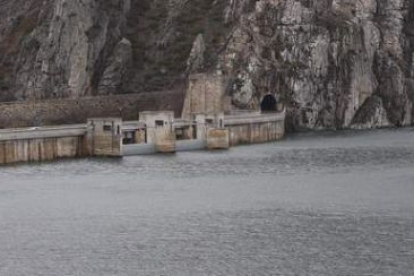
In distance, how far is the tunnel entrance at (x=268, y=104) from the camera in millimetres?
181375

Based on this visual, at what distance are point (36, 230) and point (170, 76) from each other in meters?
129

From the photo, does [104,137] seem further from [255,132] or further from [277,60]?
[277,60]

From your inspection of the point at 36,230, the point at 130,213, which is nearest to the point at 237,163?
the point at 130,213

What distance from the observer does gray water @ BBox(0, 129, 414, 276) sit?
60.9 m

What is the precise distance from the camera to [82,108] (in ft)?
545

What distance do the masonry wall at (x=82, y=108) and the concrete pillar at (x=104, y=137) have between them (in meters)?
23.3

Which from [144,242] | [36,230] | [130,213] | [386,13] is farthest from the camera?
[386,13]

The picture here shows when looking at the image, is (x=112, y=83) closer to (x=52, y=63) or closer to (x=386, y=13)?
(x=52, y=63)

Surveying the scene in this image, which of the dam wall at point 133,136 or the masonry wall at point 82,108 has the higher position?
the masonry wall at point 82,108

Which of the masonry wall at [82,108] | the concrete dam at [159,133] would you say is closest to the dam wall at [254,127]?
the concrete dam at [159,133]

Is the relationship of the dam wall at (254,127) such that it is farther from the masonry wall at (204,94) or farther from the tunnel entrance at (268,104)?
the tunnel entrance at (268,104)

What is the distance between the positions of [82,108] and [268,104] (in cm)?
3921

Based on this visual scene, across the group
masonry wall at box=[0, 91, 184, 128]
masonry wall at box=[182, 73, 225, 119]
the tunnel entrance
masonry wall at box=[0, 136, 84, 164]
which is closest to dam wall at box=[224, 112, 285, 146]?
masonry wall at box=[182, 73, 225, 119]

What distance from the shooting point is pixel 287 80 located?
177750mm
